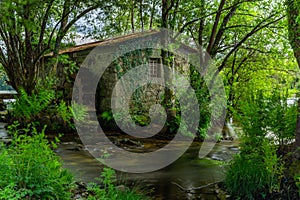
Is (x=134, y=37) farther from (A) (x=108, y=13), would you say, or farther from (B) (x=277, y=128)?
(B) (x=277, y=128)

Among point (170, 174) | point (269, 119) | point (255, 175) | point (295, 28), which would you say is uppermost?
point (295, 28)

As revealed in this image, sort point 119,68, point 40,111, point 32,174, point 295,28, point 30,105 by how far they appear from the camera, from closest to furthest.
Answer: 1. point 32,174
2. point 295,28
3. point 30,105
4. point 40,111
5. point 119,68

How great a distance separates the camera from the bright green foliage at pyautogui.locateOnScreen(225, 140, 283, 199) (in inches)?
147

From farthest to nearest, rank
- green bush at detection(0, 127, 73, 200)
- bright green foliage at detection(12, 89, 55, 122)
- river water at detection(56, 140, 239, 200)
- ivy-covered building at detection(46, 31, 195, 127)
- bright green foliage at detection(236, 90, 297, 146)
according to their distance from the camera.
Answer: ivy-covered building at detection(46, 31, 195, 127), bright green foliage at detection(12, 89, 55, 122), river water at detection(56, 140, 239, 200), bright green foliage at detection(236, 90, 297, 146), green bush at detection(0, 127, 73, 200)

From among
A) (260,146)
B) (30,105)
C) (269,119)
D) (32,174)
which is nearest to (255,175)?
(260,146)

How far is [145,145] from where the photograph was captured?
832cm

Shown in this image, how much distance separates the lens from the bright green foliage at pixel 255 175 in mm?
3733

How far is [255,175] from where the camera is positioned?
3.84 meters

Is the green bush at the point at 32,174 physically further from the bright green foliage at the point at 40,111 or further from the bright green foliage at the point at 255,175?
the bright green foliage at the point at 40,111

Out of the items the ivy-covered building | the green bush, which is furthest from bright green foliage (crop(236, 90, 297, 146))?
the ivy-covered building

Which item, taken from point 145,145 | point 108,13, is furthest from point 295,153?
point 108,13

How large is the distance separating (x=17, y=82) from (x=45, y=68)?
118 centimetres

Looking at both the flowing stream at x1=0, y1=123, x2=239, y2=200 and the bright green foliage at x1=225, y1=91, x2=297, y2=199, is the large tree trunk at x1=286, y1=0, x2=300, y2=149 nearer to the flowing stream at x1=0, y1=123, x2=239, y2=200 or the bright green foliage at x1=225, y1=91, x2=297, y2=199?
the bright green foliage at x1=225, y1=91, x2=297, y2=199

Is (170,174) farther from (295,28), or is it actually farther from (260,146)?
(295,28)
